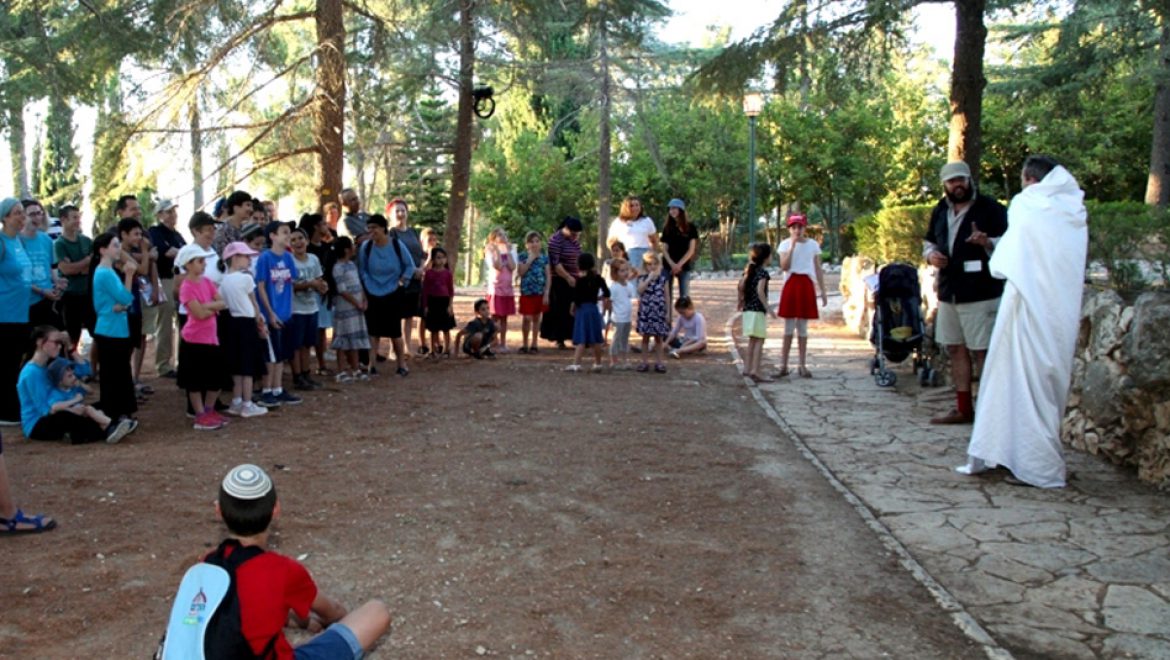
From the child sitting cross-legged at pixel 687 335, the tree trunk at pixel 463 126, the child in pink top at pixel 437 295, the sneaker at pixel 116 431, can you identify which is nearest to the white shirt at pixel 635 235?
the child sitting cross-legged at pixel 687 335

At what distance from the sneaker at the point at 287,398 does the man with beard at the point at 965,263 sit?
5.30 metres

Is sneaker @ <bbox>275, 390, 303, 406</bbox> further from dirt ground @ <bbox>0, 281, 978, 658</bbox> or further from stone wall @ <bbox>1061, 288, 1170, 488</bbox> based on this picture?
stone wall @ <bbox>1061, 288, 1170, 488</bbox>

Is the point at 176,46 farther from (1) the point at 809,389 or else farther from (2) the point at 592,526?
(2) the point at 592,526

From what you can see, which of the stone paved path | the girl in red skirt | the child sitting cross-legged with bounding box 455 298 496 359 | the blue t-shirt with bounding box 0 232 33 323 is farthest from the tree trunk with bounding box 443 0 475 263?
the stone paved path

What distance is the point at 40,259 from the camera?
26.4ft

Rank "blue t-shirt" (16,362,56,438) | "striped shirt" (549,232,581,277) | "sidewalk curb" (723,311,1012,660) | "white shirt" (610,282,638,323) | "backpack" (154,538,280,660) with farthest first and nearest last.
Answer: "striped shirt" (549,232,581,277) < "white shirt" (610,282,638,323) < "blue t-shirt" (16,362,56,438) < "sidewalk curb" (723,311,1012,660) < "backpack" (154,538,280,660)

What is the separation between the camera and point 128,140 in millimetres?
12391

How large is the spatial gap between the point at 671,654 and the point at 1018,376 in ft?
11.6

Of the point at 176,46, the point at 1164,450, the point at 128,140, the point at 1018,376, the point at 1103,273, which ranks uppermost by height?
the point at 176,46

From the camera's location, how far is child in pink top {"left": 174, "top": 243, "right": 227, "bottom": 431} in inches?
301

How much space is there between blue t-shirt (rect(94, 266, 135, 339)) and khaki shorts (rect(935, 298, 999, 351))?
5946 millimetres

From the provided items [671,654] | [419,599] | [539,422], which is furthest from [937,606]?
[539,422]

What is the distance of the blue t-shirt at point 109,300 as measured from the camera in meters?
7.37

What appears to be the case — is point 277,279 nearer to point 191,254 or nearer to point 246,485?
point 191,254
